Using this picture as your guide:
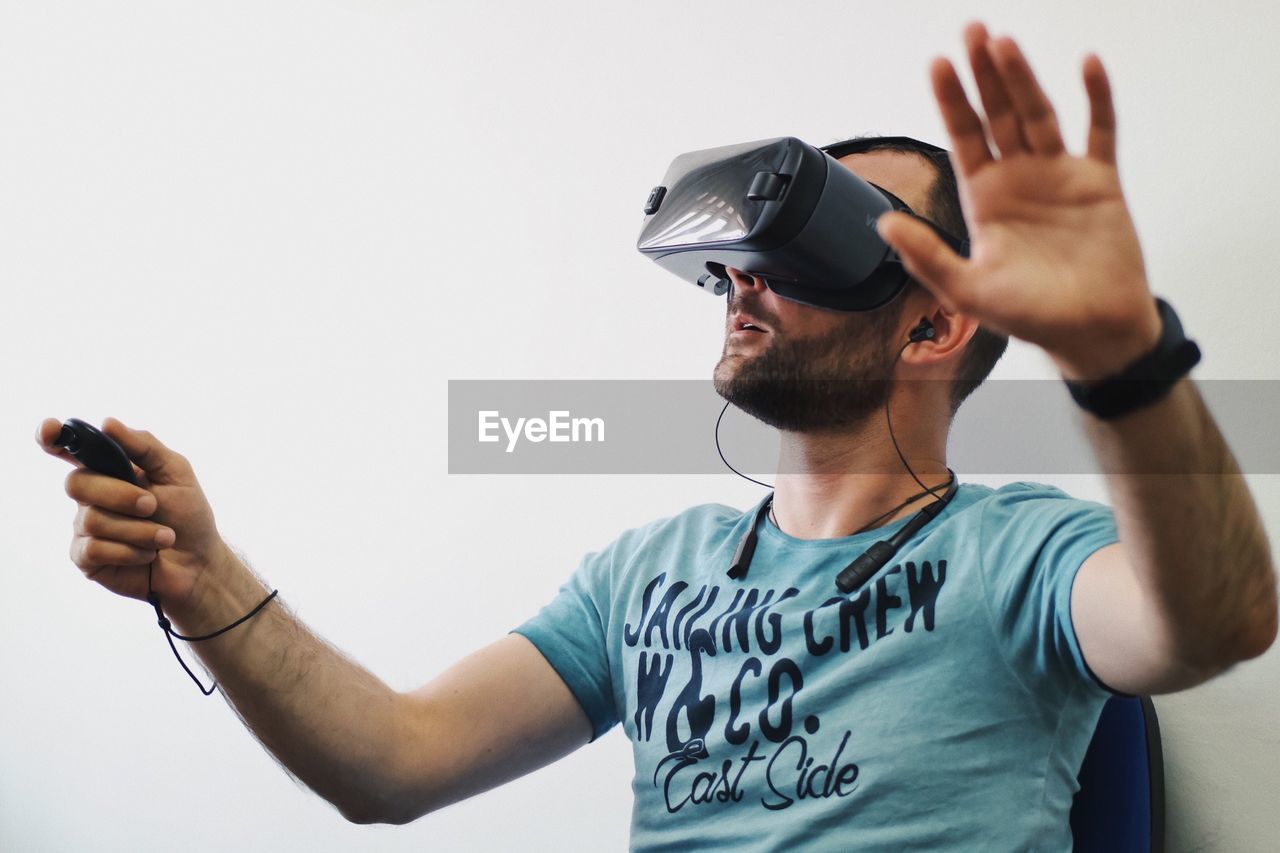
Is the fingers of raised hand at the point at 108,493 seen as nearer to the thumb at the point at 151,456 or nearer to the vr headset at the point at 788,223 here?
the thumb at the point at 151,456

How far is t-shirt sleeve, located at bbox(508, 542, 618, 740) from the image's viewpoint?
49.1 inches

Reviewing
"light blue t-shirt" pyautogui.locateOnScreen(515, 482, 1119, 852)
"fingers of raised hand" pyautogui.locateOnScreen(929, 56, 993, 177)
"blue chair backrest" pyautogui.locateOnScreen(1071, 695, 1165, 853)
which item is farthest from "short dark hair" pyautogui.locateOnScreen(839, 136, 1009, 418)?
"fingers of raised hand" pyautogui.locateOnScreen(929, 56, 993, 177)

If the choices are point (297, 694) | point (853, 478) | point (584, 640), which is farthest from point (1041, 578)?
point (297, 694)

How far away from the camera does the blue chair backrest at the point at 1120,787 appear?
101 cm

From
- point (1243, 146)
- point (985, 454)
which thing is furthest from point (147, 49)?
point (1243, 146)

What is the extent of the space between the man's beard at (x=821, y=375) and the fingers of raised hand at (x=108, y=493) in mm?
571

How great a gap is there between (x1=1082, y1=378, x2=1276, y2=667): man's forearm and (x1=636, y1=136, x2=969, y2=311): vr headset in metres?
0.43

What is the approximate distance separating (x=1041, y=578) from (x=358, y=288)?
1151 millimetres

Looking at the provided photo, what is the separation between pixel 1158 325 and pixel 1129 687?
331 millimetres

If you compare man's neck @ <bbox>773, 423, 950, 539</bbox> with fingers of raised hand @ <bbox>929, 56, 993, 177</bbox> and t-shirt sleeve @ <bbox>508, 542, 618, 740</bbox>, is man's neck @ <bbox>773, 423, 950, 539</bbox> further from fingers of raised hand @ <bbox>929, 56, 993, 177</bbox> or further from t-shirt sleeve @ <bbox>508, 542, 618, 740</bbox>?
fingers of raised hand @ <bbox>929, 56, 993, 177</bbox>

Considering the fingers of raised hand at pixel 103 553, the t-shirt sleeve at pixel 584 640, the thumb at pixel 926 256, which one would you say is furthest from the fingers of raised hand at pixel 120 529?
the thumb at pixel 926 256

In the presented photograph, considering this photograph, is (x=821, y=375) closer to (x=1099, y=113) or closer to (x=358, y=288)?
(x=1099, y=113)

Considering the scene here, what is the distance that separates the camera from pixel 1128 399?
26.2 inches

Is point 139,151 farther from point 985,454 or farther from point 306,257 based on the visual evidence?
point 985,454
